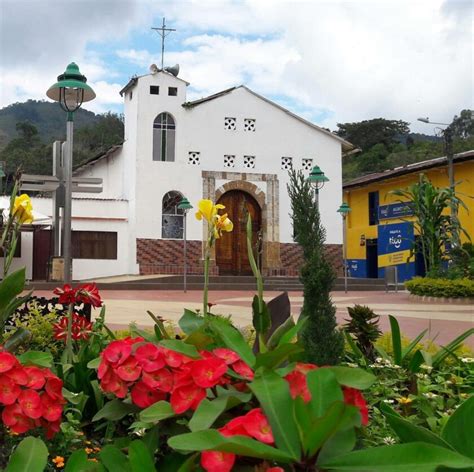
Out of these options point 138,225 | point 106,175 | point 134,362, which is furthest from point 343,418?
point 106,175

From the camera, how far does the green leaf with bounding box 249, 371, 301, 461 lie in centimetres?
121

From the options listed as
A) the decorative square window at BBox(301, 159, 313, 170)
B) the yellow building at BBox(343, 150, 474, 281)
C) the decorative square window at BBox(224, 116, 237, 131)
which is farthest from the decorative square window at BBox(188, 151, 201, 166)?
the yellow building at BBox(343, 150, 474, 281)

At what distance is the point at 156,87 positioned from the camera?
21.7 metres

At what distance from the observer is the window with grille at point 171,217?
21.4 metres

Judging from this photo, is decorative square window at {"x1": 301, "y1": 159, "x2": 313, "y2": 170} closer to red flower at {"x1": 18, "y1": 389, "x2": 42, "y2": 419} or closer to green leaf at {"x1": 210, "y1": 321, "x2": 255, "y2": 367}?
green leaf at {"x1": 210, "y1": 321, "x2": 255, "y2": 367}

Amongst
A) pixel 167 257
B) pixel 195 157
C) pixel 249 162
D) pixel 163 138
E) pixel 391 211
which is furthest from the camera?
pixel 391 211

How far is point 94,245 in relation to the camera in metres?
21.0

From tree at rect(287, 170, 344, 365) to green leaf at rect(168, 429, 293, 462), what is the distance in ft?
3.76

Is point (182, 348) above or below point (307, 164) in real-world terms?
below

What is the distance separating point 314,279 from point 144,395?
1.01 m

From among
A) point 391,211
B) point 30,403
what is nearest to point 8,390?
point 30,403

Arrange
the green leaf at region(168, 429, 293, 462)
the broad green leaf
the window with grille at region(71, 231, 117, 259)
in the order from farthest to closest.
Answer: the window with grille at region(71, 231, 117, 259)
the broad green leaf
the green leaf at region(168, 429, 293, 462)

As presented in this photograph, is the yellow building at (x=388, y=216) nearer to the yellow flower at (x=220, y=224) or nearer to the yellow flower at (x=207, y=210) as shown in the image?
the yellow flower at (x=220, y=224)

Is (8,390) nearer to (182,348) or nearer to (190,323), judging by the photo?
(182,348)
